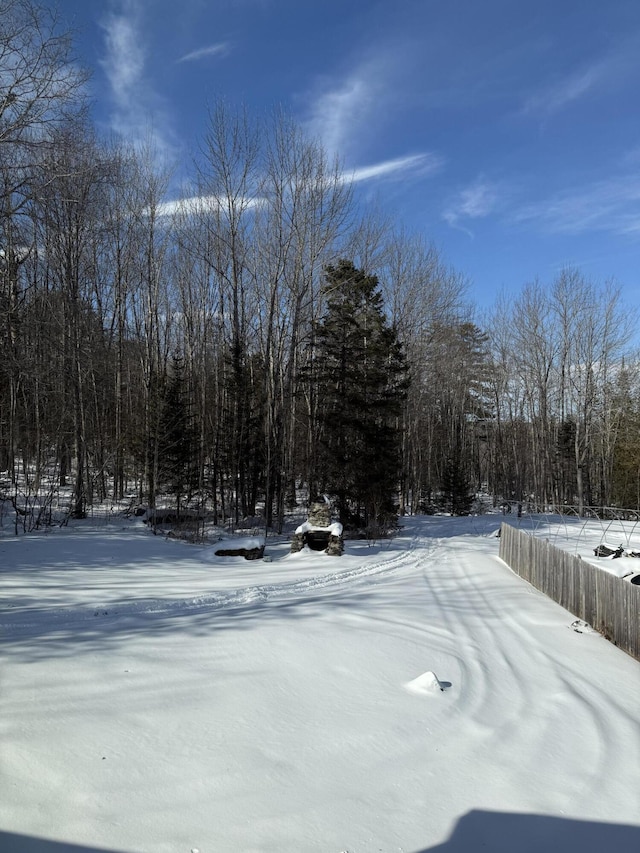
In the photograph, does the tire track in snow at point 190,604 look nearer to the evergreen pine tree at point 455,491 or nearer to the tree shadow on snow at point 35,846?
the tree shadow on snow at point 35,846

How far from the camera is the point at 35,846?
2369 mm

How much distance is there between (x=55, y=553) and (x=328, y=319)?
12026mm

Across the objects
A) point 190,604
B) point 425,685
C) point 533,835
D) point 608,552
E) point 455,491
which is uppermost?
point 455,491

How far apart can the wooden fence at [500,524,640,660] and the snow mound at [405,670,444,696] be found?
3372mm

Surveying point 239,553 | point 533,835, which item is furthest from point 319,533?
point 533,835

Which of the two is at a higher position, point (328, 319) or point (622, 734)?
point (328, 319)

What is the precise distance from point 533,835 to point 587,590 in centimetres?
568

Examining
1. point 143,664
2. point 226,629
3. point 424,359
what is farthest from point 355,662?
point 424,359

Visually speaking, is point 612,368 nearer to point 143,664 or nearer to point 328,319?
point 328,319

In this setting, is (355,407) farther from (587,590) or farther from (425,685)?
(425,685)

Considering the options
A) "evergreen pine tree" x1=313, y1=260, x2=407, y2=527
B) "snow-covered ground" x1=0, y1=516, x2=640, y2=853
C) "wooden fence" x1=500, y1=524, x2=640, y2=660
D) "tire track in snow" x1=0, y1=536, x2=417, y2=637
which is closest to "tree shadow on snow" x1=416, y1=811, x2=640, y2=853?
"snow-covered ground" x1=0, y1=516, x2=640, y2=853

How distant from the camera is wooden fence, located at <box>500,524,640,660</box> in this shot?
6.81 metres

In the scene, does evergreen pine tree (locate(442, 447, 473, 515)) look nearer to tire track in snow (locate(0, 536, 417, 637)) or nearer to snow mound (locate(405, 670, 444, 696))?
tire track in snow (locate(0, 536, 417, 637))

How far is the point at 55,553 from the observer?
9.25 metres
